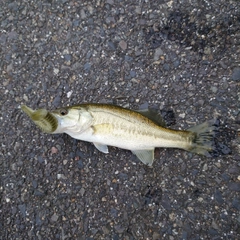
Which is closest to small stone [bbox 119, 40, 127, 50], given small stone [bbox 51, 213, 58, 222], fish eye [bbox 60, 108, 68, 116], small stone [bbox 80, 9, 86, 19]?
small stone [bbox 80, 9, 86, 19]

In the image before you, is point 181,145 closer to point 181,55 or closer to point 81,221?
point 181,55

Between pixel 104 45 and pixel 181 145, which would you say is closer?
pixel 181 145

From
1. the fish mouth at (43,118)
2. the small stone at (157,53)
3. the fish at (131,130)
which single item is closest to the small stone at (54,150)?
the fish at (131,130)

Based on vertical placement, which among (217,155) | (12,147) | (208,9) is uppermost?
(208,9)

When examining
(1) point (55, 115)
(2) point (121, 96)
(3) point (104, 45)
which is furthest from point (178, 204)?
(3) point (104, 45)

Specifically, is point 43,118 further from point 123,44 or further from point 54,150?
point 123,44

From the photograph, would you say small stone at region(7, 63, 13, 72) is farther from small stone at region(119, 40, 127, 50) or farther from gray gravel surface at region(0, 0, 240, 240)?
small stone at region(119, 40, 127, 50)
